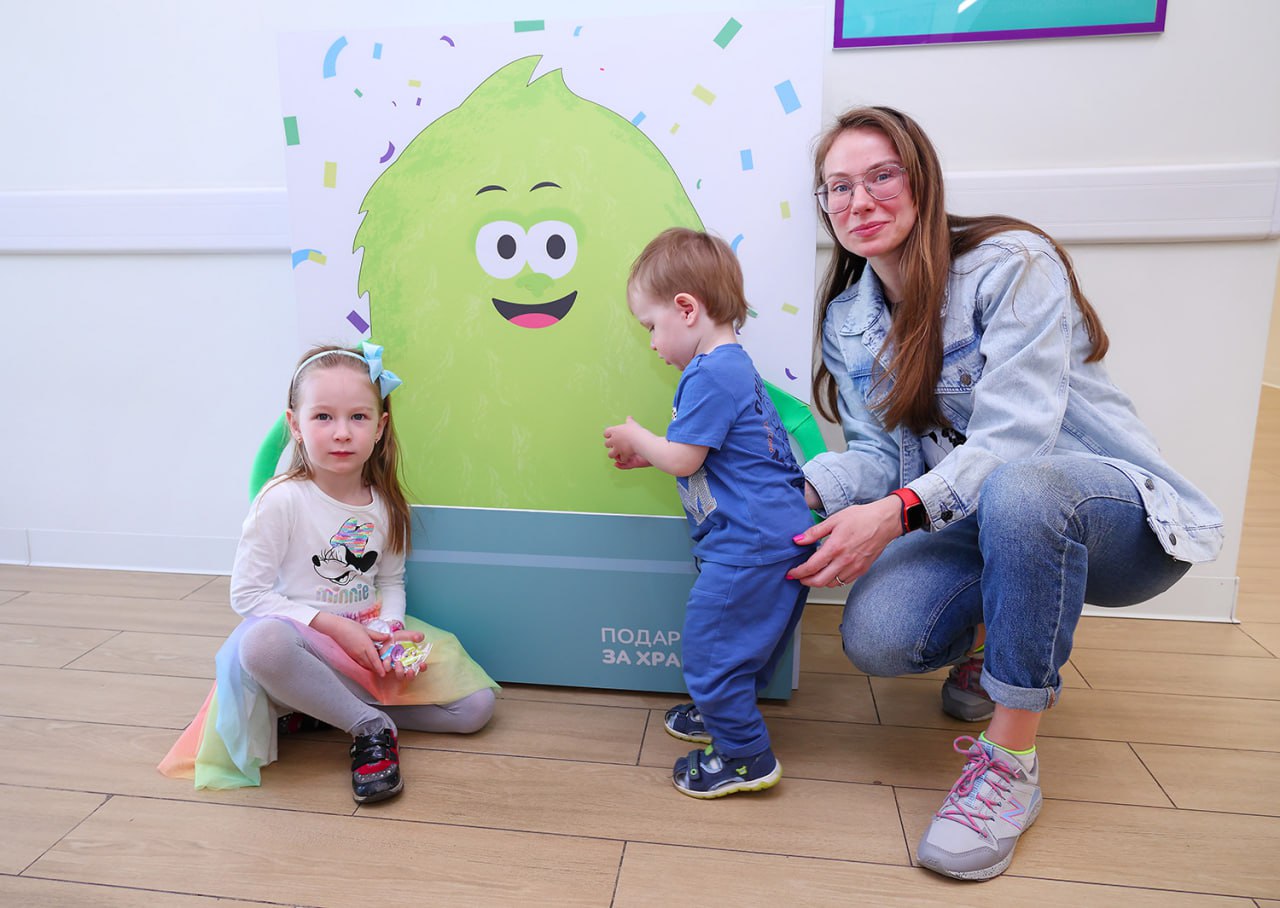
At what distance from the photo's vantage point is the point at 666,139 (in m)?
1.28

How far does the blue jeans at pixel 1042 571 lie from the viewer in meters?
0.99

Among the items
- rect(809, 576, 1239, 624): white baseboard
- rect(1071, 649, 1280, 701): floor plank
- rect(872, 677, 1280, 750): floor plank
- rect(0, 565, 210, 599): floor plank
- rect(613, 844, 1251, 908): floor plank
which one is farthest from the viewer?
rect(0, 565, 210, 599): floor plank

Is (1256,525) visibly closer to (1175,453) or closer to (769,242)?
(1175,453)

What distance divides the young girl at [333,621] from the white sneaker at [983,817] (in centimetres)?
64

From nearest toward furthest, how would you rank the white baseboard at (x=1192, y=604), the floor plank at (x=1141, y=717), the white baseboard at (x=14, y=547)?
the floor plank at (x=1141, y=717)
the white baseboard at (x=1192, y=604)
the white baseboard at (x=14, y=547)

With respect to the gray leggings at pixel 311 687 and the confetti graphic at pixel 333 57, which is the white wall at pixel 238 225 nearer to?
the confetti graphic at pixel 333 57

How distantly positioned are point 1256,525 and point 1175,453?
0.91 metres

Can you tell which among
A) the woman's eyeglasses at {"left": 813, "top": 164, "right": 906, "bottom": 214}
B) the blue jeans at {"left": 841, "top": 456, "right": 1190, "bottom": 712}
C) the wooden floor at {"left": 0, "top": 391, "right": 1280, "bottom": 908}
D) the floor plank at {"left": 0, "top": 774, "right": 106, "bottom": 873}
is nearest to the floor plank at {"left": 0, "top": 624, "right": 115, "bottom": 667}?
the wooden floor at {"left": 0, "top": 391, "right": 1280, "bottom": 908}

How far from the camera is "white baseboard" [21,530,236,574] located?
6.33 ft

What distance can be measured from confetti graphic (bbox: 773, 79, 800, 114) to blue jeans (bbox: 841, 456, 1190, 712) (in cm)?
58

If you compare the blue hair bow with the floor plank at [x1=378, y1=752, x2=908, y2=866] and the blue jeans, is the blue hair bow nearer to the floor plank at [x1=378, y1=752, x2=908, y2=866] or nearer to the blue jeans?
the floor plank at [x1=378, y1=752, x2=908, y2=866]

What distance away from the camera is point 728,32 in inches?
48.9

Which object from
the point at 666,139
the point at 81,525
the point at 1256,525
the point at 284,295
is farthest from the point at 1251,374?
the point at 81,525

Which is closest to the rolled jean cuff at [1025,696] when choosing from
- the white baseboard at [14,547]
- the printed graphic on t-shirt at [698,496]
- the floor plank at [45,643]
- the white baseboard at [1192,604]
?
the printed graphic on t-shirt at [698,496]
